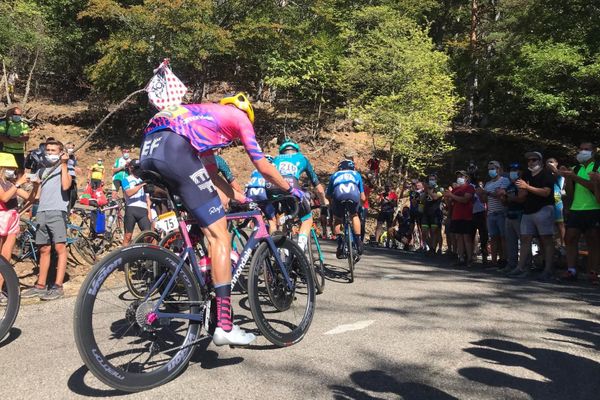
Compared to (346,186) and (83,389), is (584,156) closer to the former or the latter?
(346,186)

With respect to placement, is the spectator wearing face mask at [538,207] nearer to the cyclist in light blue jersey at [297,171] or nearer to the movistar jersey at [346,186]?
the movistar jersey at [346,186]

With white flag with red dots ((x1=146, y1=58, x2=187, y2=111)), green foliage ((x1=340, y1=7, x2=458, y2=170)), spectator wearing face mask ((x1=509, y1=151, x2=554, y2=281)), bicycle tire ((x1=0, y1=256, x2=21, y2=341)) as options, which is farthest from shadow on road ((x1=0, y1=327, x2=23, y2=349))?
green foliage ((x1=340, y1=7, x2=458, y2=170))

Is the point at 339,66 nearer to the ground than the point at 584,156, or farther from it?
farther from it

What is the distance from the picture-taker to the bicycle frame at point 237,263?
3326 millimetres

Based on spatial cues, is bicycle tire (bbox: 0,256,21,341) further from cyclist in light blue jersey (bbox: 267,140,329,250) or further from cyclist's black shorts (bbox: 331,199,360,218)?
cyclist's black shorts (bbox: 331,199,360,218)

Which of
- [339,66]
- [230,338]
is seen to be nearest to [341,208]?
[230,338]

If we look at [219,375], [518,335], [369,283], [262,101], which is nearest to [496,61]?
[262,101]

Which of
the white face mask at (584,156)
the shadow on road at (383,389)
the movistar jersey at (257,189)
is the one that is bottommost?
the shadow on road at (383,389)

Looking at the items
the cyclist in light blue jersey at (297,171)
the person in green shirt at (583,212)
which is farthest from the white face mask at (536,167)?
the cyclist in light blue jersey at (297,171)

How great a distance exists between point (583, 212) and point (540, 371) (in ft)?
15.9

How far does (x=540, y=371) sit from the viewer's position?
3654 millimetres

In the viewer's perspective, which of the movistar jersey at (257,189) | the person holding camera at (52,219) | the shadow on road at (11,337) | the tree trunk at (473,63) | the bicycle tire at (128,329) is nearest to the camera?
the bicycle tire at (128,329)

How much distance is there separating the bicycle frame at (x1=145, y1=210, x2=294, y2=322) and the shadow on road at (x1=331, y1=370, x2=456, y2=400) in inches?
44.4

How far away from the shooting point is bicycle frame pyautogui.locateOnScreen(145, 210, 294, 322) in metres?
→ 3.33
